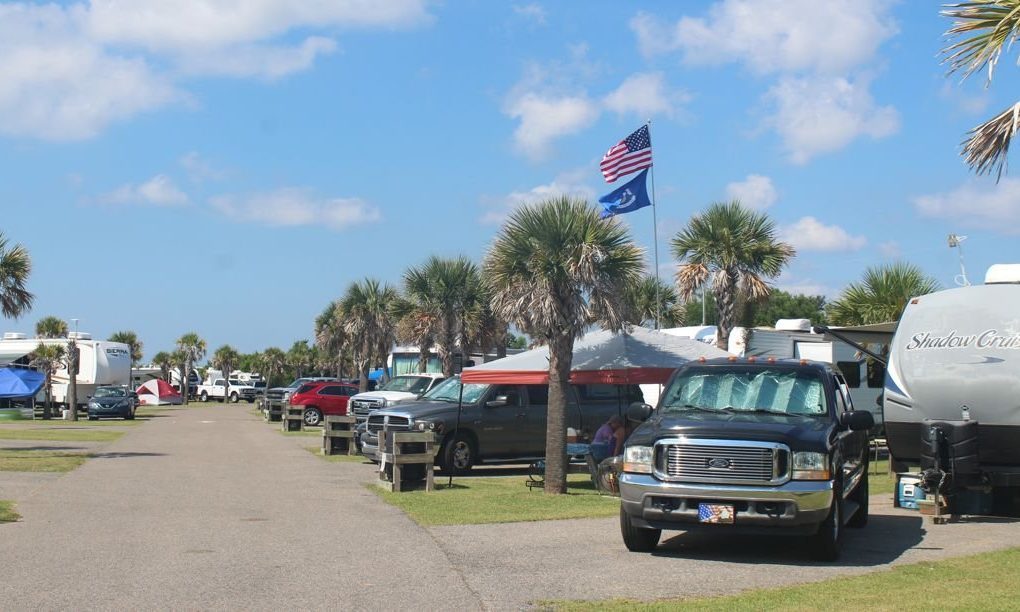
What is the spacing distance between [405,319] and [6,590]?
30635 mm

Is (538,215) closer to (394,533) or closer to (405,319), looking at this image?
(394,533)

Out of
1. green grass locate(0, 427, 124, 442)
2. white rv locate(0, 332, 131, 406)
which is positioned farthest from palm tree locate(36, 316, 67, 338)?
green grass locate(0, 427, 124, 442)

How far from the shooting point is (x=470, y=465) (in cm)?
2011

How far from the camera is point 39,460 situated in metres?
21.4

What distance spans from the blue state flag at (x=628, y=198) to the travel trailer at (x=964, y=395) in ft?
32.9

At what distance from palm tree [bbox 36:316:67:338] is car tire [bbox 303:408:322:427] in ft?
60.6

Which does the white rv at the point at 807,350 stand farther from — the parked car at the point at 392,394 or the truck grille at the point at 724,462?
the truck grille at the point at 724,462

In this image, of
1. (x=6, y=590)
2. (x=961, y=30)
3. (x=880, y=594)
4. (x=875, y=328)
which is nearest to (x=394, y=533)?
(x=6, y=590)

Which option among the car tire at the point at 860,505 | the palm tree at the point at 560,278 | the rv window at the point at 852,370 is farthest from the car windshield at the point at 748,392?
the rv window at the point at 852,370

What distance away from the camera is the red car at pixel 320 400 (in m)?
40.1

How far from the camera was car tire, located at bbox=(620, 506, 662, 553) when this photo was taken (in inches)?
413

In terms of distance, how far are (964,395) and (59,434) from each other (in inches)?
1065

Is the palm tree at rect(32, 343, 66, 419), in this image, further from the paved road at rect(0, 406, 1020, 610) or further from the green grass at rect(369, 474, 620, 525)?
the green grass at rect(369, 474, 620, 525)

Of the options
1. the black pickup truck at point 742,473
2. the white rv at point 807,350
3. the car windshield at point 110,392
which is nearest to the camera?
the black pickup truck at point 742,473
